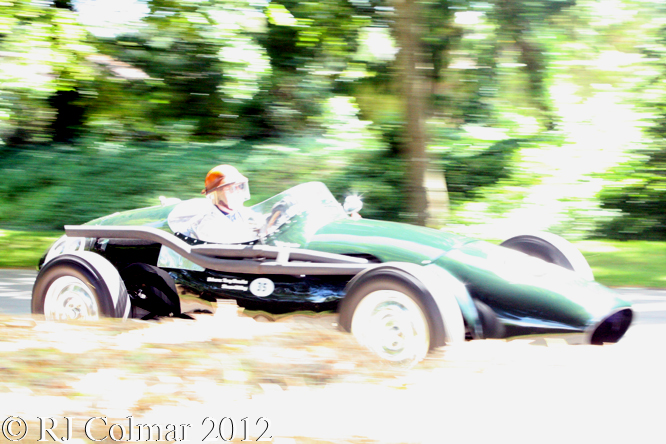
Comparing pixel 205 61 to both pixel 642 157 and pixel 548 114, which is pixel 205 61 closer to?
pixel 548 114

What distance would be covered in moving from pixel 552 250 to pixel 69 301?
12.1 feet

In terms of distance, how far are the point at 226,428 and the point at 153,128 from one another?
978 cm

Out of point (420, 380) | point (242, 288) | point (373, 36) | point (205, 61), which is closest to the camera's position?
point (420, 380)

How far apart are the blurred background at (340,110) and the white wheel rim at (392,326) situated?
17.0 ft

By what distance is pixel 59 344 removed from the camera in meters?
3.61

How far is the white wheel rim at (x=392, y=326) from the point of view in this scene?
4.00 m

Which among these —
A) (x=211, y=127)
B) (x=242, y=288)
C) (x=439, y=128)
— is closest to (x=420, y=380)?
(x=242, y=288)

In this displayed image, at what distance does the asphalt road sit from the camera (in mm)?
5902

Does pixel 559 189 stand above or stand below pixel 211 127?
below

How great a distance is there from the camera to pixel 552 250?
527 cm

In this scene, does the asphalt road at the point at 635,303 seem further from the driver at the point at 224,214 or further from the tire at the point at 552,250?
the driver at the point at 224,214

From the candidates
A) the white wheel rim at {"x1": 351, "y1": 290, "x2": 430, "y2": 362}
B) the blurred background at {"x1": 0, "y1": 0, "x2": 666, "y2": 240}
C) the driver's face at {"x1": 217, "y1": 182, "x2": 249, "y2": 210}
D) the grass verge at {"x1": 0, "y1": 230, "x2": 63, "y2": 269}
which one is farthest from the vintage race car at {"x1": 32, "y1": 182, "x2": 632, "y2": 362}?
the grass verge at {"x1": 0, "y1": 230, "x2": 63, "y2": 269}

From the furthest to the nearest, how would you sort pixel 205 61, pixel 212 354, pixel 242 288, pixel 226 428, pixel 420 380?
pixel 205 61 < pixel 242 288 < pixel 212 354 < pixel 420 380 < pixel 226 428

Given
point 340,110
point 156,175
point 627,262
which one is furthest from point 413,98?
point 156,175
